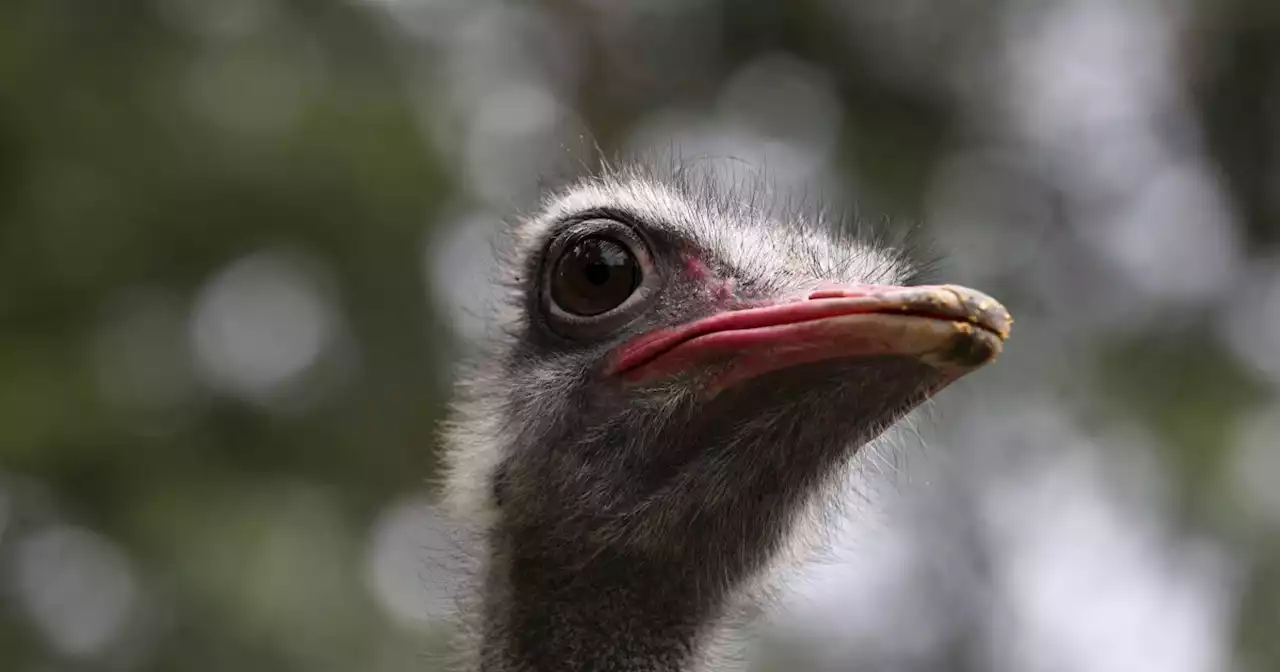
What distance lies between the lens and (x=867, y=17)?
620 centimetres

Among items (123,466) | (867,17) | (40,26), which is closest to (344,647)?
(123,466)

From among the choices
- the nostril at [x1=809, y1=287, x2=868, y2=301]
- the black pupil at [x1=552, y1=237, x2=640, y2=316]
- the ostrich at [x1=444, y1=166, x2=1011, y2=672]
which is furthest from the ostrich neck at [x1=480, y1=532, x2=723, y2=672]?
the nostril at [x1=809, y1=287, x2=868, y2=301]

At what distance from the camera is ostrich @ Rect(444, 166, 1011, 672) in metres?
2.05

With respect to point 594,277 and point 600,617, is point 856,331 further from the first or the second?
point 600,617

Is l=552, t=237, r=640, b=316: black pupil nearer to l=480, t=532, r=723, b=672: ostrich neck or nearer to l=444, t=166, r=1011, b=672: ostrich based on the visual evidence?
l=444, t=166, r=1011, b=672: ostrich

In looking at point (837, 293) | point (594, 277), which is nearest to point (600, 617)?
point (594, 277)

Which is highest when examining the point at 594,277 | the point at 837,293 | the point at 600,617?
the point at 594,277

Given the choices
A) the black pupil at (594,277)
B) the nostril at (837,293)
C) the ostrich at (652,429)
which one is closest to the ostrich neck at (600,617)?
the ostrich at (652,429)

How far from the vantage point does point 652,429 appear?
85.0 inches

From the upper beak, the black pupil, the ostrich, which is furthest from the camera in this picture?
the black pupil

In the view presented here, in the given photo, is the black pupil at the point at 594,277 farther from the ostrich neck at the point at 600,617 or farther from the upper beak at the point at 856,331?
the ostrich neck at the point at 600,617

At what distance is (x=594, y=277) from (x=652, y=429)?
300 mm

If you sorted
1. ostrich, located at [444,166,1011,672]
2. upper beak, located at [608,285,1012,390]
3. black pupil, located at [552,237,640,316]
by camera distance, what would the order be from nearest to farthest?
upper beak, located at [608,285,1012,390] → ostrich, located at [444,166,1011,672] → black pupil, located at [552,237,640,316]

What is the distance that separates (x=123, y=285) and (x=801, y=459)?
346 centimetres
